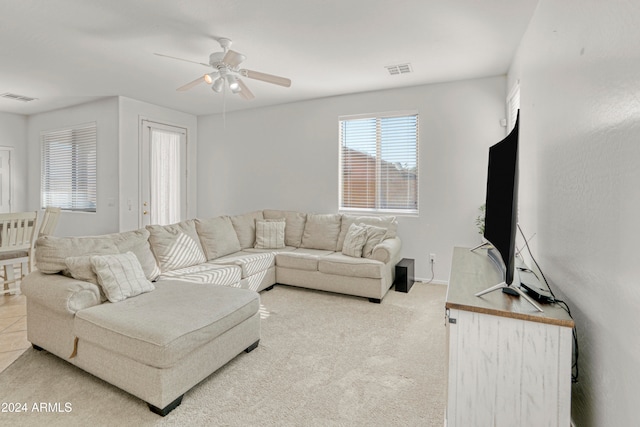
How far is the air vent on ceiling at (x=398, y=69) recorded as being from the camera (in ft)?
12.0

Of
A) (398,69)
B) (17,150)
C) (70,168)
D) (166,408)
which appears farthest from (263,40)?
(17,150)

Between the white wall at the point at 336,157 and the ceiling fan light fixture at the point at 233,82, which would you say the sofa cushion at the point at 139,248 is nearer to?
the ceiling fan light fixture at the point at 233,82

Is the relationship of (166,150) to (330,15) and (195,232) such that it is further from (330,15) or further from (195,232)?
(330,15)

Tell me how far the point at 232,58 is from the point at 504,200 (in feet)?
7.75

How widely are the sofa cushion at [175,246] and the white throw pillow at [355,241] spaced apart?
5.51 ft

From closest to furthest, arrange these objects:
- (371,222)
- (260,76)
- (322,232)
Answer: (260,76) < (371,222) < (322,232)

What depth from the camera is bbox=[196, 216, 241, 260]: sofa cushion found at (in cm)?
385

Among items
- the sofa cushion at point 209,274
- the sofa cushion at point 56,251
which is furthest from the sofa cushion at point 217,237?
the sofa cushion at point 56,251

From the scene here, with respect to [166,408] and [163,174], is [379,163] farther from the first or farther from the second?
[166,408]

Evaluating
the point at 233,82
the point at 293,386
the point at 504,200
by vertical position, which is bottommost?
the point at 293,386

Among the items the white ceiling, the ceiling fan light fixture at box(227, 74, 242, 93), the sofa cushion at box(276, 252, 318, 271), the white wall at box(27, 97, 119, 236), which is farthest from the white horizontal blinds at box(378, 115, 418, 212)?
the white wall at box(27, 97, 119, 236)

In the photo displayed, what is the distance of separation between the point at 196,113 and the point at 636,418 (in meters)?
6.38

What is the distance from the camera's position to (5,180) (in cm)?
596

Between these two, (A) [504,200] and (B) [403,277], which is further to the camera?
(B) [403,277]
